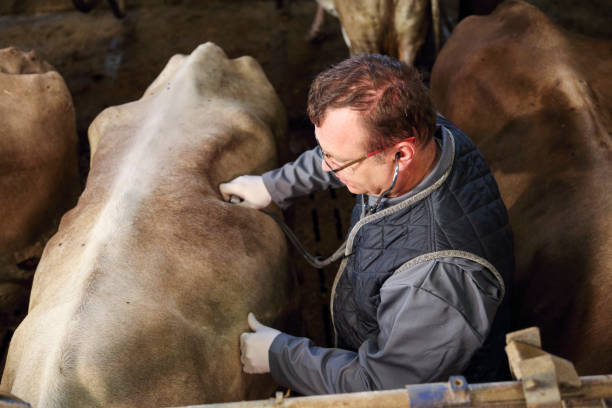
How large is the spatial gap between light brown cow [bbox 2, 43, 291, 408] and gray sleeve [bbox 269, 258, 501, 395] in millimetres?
548

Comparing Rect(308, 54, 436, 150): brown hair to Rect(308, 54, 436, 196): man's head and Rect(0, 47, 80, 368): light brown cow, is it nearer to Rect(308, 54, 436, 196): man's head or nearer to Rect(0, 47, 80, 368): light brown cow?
Rect(308, 54, 436, 196): man's head

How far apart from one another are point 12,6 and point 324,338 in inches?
207

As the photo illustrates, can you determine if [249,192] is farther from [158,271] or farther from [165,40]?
[165,40]

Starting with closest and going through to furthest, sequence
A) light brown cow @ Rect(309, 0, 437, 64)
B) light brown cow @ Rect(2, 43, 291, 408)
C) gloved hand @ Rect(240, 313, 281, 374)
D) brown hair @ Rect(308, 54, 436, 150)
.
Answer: brown hair @ Rect(308, 54, 436, 150), light brown cow @ Rect(2, 43, 291, 408), gloved hand @ Rect(240, 313, 281, 374), light brown cow @ Rect(309, 0, 437, 64)

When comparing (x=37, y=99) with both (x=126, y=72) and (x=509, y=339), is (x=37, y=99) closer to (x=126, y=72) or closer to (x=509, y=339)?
(x=126, y=72)

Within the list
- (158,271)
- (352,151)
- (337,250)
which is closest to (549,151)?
(337,250)

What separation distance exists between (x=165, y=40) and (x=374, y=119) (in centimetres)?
441

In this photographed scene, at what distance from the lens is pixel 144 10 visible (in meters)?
5.74

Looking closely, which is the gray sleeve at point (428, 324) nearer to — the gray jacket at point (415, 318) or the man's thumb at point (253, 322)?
the gray jacket at point (415, 318)

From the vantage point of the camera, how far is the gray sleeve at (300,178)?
2193 mm

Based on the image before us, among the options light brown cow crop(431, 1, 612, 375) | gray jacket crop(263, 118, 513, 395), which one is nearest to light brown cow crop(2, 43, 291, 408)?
gray jacket crop(263, 118, 513, 395)

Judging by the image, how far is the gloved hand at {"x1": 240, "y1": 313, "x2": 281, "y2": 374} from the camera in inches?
70.7

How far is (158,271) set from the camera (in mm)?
1864

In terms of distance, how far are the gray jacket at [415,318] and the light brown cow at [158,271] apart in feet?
0.97
